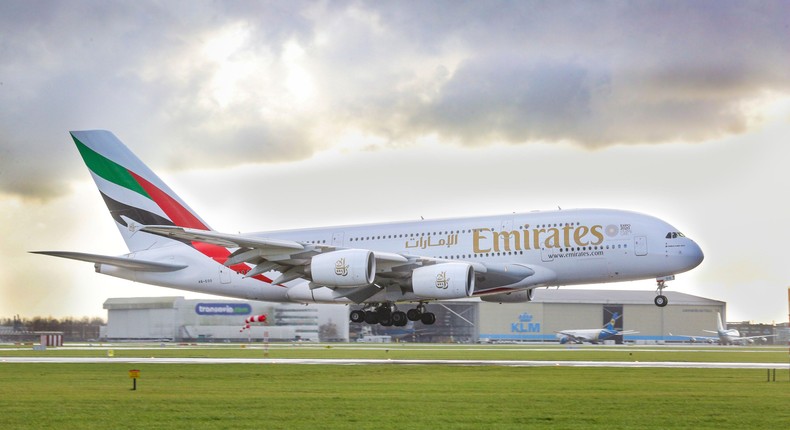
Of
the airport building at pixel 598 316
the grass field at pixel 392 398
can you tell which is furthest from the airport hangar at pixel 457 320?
the grass field at pixel 392 398

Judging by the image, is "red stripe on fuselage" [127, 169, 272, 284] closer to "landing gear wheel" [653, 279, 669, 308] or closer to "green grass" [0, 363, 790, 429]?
"green grass" [0, 363, 790, 429]

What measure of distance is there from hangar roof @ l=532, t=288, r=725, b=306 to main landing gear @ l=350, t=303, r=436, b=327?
319 feet

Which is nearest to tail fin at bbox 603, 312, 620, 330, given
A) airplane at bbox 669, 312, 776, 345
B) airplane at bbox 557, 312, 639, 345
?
airplane at bbox 557, 312, 639, 345

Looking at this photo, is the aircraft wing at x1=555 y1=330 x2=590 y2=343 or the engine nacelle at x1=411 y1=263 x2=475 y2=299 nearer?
the engine nacelle at x1=411 y1=263 x2=475 y2=299

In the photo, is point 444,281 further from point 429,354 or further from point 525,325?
point 525,325

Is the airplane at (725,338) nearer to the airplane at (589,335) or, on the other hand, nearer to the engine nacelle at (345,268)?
the airplane at (589,335)

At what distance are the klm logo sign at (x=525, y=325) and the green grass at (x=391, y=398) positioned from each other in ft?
311

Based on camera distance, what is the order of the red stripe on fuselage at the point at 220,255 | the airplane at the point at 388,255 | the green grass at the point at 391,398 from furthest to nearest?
1. the red stripe on fuselage at the point at 220,255
2. the airplane at the point at 388,255
3. the green grass at the point at 391,398

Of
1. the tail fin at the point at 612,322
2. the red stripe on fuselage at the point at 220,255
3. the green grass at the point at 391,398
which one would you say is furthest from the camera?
the tail fin at the point at 612,322

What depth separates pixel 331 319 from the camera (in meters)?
119

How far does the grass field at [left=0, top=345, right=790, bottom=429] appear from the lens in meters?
26.3

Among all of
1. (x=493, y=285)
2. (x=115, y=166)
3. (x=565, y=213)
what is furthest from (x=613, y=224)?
(x=115, y=166)

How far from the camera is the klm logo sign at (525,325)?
143500 millimetres

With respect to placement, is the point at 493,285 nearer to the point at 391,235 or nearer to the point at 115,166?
the point at 391,235
